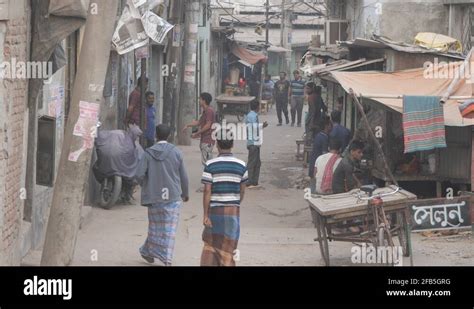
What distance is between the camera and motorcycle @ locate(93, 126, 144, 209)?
14547 mm

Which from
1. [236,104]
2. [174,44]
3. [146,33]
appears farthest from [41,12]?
[236,104]

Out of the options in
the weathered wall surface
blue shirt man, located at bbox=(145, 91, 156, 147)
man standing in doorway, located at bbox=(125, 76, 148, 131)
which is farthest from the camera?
blue shirt man, located at bbox=(145, 91, 156, 147)

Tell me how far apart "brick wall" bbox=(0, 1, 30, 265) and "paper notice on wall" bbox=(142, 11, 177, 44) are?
20.3ft

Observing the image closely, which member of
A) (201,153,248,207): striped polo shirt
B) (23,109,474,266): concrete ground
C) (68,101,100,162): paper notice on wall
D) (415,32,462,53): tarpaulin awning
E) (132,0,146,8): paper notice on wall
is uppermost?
(132,0,146,8): paper notice on wall

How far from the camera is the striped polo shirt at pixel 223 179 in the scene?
9.47m

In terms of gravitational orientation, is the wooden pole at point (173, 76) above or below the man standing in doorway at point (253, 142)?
above

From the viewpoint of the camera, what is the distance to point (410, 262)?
35.6 feet

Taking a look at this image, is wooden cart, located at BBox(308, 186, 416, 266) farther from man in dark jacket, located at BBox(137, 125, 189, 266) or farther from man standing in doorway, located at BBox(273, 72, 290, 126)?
man standing in doorway, located at BBox(273, 72, 290, 126)

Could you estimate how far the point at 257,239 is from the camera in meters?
13.0

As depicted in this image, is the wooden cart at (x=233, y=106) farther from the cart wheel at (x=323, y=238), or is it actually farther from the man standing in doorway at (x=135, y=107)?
the cart wheel at (x=323, y=238)

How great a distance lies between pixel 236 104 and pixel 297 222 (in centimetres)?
2002

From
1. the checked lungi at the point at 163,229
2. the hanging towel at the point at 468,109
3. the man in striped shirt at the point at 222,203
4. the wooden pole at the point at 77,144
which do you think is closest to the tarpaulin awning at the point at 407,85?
the hanging towel at the point at 468,109

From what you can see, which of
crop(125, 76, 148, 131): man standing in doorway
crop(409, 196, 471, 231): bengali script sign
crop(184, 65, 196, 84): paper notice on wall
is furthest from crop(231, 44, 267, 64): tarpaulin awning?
crop(409, 196, 471, 231): bengali script sign

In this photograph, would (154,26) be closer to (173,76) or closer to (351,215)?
(173,76)
